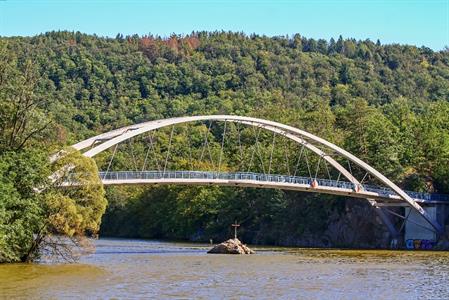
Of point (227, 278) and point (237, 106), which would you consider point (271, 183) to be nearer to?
point (227, 278)

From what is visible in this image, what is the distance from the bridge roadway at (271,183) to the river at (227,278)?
8348 millimetres

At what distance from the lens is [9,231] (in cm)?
4731

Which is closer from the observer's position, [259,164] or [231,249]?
[231,249]

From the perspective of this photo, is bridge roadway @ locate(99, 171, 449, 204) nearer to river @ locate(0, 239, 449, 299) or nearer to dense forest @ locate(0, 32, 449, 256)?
dense forest @ locate(0, 32, 449, 256)

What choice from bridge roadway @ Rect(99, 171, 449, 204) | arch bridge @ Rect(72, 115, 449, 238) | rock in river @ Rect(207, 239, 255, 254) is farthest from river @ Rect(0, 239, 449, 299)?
arch bridge @ Rect(72, 115, 449, 238)

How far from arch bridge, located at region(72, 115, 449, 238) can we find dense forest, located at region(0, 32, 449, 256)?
252cm

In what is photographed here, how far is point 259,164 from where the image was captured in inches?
4131

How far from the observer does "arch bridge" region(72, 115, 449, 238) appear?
6512 cm

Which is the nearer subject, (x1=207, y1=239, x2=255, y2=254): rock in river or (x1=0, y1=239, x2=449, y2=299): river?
(x1=0, y1=239, x2=449, y2=299): river

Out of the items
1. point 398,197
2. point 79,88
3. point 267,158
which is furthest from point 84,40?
point 398,197

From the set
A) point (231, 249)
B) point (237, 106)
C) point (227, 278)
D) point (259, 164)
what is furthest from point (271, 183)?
point (237, 106)

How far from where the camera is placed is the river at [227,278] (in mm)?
35812

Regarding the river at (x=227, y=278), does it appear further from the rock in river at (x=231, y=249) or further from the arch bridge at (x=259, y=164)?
the arch bridge at (x=259, y=164)

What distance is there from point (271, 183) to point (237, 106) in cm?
6860
